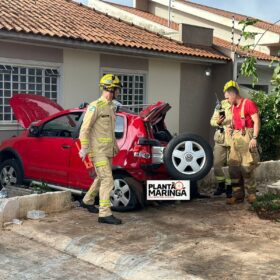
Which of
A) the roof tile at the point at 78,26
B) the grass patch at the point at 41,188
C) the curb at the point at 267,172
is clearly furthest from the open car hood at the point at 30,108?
the curb at the point at 267,172

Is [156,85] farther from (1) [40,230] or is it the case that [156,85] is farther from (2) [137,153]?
(1) [40,230]

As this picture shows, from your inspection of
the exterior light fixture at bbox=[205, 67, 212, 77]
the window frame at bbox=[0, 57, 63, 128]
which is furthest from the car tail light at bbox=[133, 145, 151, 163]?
the exterior light fixture at bbox=[205, 67, 212, 77]

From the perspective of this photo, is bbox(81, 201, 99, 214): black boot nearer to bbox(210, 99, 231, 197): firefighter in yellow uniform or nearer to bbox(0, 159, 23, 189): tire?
bbox(0, 159, 23, 189): tire

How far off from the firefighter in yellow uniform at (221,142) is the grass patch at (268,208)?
97 cm

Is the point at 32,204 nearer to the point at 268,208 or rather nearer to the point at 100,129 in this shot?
the point at 100,129

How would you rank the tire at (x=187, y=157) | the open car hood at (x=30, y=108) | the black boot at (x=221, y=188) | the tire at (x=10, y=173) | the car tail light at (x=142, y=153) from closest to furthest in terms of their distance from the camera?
the tire at (x=187, y=157)
the car tail light at (x=142, y=153)
the tire at (x=10, y=173)
the black boot at (x=221, y=188)
the open car hood at (x=30, y=108)

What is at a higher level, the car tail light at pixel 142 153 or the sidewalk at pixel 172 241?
the car tail light at pixel 142 153

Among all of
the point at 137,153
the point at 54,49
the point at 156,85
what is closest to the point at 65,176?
the point at 137,153

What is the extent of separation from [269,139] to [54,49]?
5.35m

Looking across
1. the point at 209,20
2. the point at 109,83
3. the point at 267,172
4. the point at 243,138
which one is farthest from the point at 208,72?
the point at 109,83

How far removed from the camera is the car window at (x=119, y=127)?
22.7ft

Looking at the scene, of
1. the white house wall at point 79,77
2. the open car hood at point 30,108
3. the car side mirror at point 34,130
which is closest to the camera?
the car side mirror at point 34,130

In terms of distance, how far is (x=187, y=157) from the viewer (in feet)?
21.7

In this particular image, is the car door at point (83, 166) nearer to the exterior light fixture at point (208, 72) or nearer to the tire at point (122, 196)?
the tire at point (122, 196)
